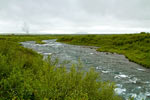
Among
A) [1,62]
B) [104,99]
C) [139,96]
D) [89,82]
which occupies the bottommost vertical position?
[139,96]

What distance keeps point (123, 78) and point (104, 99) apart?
7.05 m

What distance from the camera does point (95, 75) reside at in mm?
5137

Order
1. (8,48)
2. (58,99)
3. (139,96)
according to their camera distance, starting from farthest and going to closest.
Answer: (8,48) → (139,96) → (58,99)

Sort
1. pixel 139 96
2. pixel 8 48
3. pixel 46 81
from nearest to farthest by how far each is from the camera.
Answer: pixel 46 81 → pixel 139 96 → pixel 8 48

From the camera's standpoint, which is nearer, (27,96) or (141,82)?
(27,96)

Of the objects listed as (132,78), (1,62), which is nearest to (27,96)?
(1,62)

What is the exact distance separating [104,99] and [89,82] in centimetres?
84

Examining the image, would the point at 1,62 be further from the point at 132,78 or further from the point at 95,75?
the point at 132,78

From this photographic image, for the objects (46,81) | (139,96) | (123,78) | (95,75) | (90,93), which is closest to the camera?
(46,81)

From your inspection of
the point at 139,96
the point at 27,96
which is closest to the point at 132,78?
the point at 139,96

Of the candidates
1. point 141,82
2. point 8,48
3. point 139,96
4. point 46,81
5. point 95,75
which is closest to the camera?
point 46,81

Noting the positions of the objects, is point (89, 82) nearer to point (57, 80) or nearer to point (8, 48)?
point (57, 80)

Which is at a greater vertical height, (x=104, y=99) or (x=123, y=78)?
(x=104, y=99)

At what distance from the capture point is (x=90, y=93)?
4441 mm
